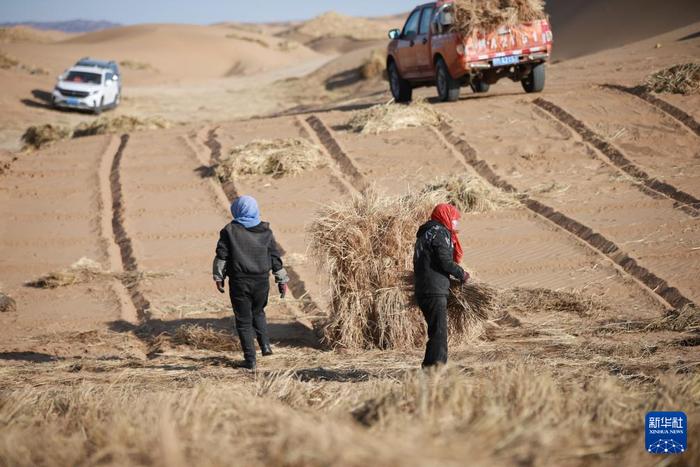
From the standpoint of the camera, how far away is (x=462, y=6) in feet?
56.3

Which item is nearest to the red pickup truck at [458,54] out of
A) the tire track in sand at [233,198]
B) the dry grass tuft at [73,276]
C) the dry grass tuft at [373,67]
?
the tire track in sand at [233,198]

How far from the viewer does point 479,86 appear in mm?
19812

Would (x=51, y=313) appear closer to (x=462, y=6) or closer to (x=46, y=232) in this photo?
(x=46, y=232)

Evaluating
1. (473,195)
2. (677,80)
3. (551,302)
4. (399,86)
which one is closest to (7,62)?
(399,86)

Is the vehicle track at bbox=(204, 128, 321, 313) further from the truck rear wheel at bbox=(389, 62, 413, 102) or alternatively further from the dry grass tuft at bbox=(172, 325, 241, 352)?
the truck rear wheel at bbox=(389, 62, 413, 102)

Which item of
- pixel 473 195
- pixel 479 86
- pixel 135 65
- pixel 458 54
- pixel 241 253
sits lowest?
pixel 135 65

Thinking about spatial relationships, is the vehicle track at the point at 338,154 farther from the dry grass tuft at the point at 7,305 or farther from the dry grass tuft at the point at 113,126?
the dry grass tuft at the point at 7,305

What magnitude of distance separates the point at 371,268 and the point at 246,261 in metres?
1.36

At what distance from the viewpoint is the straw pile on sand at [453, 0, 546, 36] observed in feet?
56.2

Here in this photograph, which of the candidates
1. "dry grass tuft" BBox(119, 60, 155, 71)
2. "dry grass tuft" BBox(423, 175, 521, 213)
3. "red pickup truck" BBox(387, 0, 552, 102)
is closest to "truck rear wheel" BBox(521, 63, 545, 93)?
"red pickup truck" BBox(387, 0, 552, 102)

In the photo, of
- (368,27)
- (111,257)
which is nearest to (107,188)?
(111,257)

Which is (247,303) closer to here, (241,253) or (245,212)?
(241,253)

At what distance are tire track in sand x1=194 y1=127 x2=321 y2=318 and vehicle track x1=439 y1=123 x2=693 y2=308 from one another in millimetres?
3661

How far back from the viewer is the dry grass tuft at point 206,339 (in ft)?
30.9
